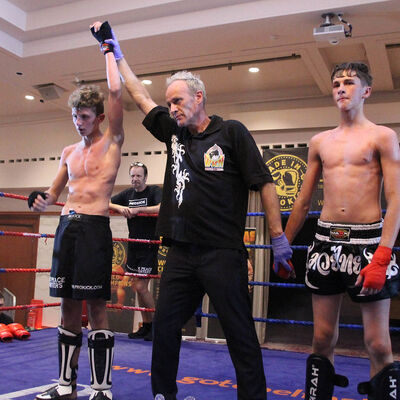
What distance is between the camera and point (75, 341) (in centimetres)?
221

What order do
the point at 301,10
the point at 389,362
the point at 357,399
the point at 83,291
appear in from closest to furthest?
the point at 389,362 < the point at 83,291 < the point at 357,399 < the point at 301,10

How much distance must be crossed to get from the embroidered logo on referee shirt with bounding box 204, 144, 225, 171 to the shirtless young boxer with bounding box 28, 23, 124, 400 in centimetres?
67

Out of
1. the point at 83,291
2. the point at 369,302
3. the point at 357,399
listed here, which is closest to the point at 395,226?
the point at 369,302

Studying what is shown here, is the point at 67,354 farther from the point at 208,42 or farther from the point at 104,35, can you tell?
the point at 208,42

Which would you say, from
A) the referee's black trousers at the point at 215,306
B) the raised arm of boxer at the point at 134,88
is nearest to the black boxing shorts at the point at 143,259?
the raised arm of boxer at the point at 134,88

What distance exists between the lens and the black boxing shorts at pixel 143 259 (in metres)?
4.10

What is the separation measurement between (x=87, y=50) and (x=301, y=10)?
83.8 inches

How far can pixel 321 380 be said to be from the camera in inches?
69.0

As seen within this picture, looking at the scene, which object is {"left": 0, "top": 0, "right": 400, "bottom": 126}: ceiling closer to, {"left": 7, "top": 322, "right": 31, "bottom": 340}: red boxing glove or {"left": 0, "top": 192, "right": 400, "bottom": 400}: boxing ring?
{"left": 0, "top": 192, "right": 400, "bottom": 400}: boxing ring

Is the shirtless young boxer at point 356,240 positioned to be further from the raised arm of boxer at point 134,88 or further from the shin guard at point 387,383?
the raised arm of boxer at point 134,88

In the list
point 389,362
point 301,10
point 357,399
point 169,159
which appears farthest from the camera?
point 301,10

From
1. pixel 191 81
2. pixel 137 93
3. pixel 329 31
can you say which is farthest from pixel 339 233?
pixel 329 31

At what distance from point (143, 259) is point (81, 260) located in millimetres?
1998

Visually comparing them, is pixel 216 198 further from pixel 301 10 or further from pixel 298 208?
pixel 301 10
